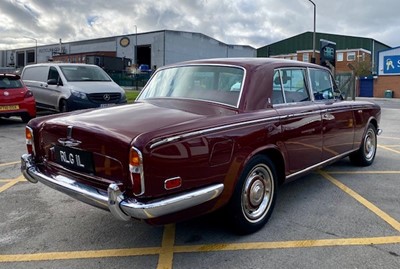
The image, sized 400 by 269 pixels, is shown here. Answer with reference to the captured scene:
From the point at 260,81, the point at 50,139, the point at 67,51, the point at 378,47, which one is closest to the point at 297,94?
the point at 260,81

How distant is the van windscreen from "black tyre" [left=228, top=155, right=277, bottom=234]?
392 inches

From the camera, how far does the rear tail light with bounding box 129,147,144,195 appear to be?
111 inches

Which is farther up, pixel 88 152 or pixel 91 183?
pixel 88 152

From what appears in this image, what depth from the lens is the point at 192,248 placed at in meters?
3.48

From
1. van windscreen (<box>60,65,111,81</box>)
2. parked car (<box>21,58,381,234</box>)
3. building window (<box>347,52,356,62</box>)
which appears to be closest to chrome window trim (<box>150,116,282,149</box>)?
parked car (<box>21,58,381,234</box>)

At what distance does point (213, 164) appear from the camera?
3.19 metres

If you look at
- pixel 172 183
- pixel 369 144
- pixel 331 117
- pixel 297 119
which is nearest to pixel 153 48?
pixel 369 144

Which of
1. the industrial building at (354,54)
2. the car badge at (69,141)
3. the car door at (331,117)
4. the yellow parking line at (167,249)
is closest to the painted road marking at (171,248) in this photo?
the yellow parking line at (167,249)

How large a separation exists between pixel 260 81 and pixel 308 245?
5.44 ft

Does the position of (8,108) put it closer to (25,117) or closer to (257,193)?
(25,117)

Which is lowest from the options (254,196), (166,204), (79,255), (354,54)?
(79,255)

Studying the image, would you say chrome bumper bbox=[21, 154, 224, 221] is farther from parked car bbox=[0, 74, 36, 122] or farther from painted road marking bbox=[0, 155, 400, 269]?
parked car bbox=[0, 74, 36, 122]

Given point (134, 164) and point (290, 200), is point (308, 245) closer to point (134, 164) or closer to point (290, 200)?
point (290, 200)

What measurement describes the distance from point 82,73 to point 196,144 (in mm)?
10681
